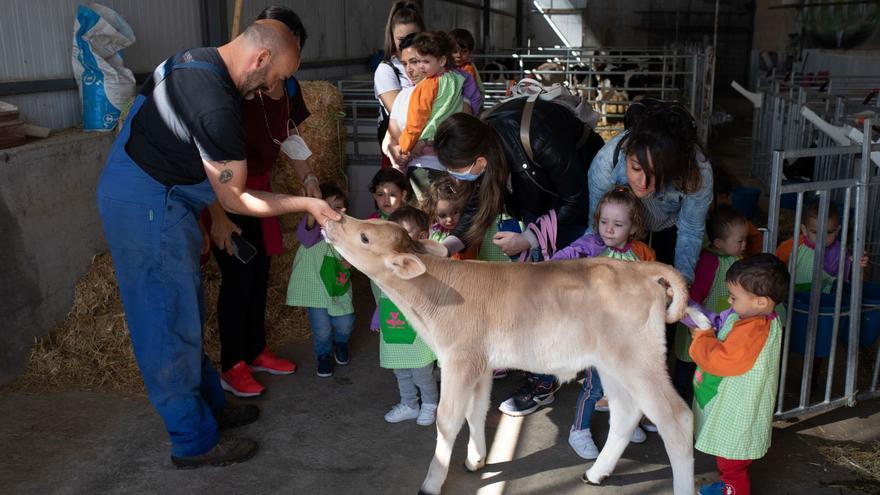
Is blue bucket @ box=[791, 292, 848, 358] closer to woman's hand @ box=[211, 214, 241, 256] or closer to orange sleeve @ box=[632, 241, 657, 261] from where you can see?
orange sleeve @ box=[632, 241, 657, 261]

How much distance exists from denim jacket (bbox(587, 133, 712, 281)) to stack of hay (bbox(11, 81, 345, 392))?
269 centimetres

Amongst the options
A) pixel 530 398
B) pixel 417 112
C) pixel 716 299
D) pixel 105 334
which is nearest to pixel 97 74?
pixel 105 334

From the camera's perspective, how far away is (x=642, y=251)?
160 inches

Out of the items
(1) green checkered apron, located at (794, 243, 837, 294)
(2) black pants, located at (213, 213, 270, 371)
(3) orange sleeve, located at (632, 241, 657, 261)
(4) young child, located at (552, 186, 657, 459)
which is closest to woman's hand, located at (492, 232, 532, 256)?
(4) young child, located at (552, 186, 657, 459)

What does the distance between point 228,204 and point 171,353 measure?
2.75 feet

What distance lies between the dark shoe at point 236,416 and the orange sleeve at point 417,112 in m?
1.92

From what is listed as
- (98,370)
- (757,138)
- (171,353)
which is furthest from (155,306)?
(757,138)

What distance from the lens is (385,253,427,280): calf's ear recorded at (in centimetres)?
340

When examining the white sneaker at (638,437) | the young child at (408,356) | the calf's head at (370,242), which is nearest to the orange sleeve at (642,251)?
the white sneaker at (638,437)

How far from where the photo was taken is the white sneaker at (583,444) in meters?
4.07

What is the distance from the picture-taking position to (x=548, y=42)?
2834 cm

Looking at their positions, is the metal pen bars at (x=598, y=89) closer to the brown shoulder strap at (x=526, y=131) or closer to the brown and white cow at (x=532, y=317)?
the brown shoulder strap at (x=526, y=131)

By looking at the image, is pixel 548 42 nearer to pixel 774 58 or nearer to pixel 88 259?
pixel 774 58

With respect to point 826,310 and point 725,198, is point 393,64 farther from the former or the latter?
point 826,310
